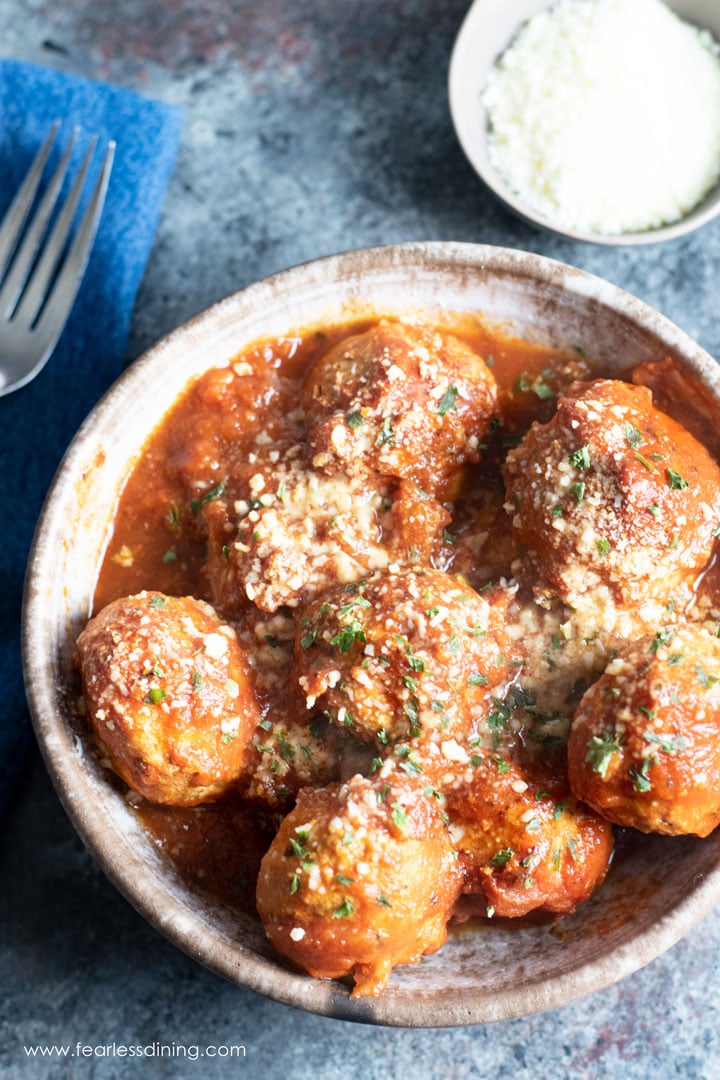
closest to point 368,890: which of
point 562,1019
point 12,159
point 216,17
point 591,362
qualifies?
point 562,1019

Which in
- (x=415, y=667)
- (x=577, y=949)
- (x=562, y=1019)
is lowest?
(x=562, y=1019)

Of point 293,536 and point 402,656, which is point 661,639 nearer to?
point 402,656

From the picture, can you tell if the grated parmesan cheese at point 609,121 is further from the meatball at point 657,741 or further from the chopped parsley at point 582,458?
the meatball at point 657,741

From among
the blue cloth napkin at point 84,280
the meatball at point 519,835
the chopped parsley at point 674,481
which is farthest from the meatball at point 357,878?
the blue cloth napkin at point 84,280

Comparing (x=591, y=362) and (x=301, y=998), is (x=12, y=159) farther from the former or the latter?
(x=301, y=998)

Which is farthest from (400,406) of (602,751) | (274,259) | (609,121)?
(609,121)
